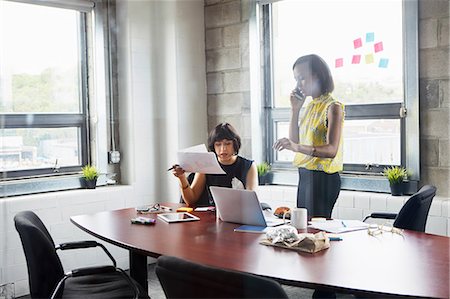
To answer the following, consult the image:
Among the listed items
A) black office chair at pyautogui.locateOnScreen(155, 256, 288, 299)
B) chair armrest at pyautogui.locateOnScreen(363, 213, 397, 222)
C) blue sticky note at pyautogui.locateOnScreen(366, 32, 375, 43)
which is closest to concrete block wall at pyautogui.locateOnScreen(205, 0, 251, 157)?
blue sticky note at pyautogui.locateOnScreen(366, 32, 375, 43)

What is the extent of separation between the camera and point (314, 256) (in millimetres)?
1803

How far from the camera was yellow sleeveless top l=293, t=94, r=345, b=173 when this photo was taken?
10.2ft

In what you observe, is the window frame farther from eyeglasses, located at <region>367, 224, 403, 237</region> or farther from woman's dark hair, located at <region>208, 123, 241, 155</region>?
eyeglasses, located at <region>367, 224, 403, 237</region>

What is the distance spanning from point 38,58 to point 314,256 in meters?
2.12

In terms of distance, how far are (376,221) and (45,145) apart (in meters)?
1.90

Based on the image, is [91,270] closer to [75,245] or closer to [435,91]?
[75,245]

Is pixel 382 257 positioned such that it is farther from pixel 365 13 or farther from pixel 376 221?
pixel 365 13

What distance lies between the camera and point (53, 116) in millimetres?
3133

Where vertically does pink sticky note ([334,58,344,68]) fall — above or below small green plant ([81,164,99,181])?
above

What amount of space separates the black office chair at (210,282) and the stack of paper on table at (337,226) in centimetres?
94

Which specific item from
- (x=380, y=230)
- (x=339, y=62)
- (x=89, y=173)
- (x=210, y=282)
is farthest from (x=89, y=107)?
(x=210, y=282)

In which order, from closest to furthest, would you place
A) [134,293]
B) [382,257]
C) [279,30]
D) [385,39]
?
[382,257] < [134,293] < [385,39] < [279,30]

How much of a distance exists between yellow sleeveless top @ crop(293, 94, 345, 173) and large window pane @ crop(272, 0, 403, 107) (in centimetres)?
12

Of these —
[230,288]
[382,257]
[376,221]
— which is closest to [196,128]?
[376,221]
